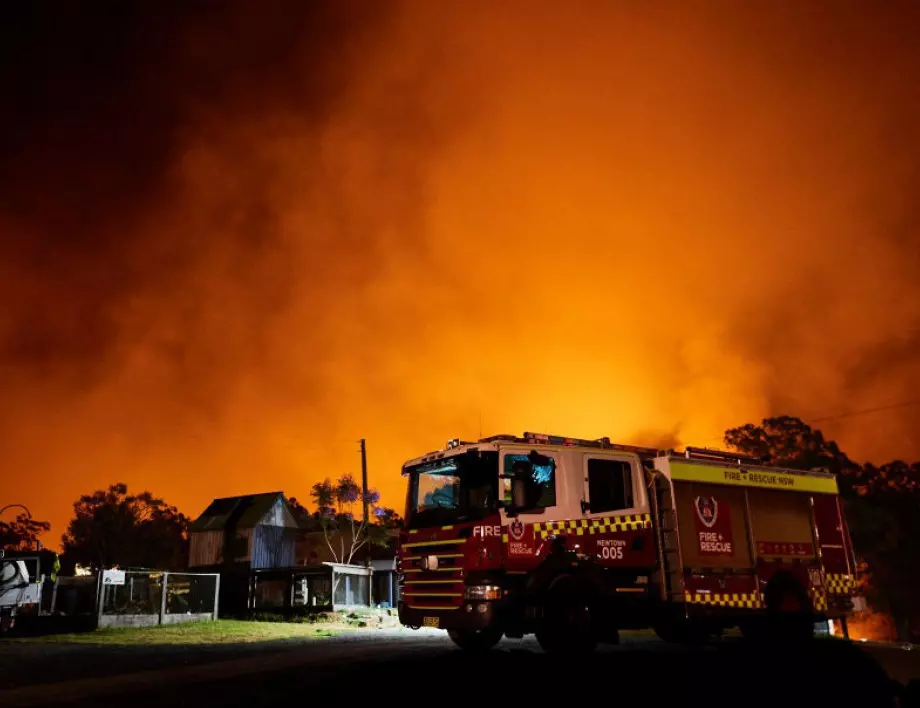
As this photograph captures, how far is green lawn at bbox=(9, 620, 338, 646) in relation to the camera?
17002mm

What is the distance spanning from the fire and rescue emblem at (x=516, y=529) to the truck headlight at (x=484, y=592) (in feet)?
2.34

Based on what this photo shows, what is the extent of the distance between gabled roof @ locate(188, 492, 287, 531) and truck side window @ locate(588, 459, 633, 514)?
42.3 m

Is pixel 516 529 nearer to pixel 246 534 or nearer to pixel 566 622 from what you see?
pixel 566 622

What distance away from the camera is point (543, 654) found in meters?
11.4

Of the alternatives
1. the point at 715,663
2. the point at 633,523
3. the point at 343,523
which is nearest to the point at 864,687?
the point at 715,663

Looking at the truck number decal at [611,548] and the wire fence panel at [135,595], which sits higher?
the truck number decal at [611,548]

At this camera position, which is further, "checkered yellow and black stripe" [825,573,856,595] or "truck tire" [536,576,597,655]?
"checkered yellow and black stripe" [825,573,856,595]

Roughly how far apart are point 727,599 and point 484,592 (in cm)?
433

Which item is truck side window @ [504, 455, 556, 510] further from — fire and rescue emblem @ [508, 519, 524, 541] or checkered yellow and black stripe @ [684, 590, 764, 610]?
checkered yellow and black stripe @ [684, 590, 764, 610]

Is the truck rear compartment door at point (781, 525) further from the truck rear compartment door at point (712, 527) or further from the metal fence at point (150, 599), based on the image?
the metal fence at point (150, 599)

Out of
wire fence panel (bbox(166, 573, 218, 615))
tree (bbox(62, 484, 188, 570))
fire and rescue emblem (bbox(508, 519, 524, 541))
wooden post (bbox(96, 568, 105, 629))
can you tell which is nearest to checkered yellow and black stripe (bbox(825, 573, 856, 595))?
fire and rescue emblem (bbox(508, 519, 524, 541))

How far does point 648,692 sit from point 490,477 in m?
3.79

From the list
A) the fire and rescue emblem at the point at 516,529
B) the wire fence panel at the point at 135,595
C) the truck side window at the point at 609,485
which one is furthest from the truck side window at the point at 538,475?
the wire fence panel at the point at 135,595

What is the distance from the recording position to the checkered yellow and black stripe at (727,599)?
1159cm
